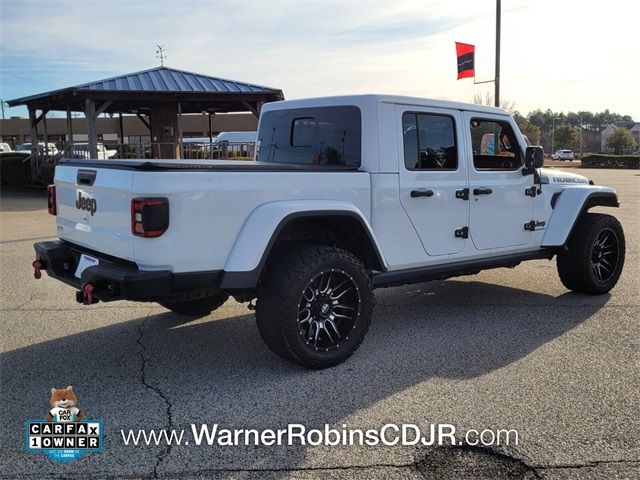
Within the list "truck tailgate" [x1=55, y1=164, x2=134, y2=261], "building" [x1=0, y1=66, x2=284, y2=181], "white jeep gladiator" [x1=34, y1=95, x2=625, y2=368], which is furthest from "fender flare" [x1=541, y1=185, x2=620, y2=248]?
"building" [x1=0, y1=66, x2=284, y2=181]

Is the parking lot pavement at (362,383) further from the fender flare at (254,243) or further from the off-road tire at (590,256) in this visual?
the fender flare at (254,243)

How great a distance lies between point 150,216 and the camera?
3.61 m

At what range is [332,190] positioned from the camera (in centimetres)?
438

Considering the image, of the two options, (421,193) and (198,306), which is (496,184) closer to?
(421,193)

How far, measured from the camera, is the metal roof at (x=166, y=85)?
18.6m

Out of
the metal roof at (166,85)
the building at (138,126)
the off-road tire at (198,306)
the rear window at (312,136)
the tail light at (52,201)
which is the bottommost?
the off-road tire at (198,306)

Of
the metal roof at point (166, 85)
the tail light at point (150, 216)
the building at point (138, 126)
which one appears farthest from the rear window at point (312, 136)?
the building at point (138, 126)

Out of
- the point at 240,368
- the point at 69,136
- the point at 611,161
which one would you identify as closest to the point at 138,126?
the point at 69,136

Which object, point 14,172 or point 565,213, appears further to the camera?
point 14,172

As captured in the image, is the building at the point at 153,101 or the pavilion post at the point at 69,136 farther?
the pavilion post at the point at 69,136

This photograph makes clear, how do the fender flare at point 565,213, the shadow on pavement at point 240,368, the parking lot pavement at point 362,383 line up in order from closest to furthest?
the parking lot pavement at point 362,383, the shadow on pavement at point 240,368, the fender flare at point 565,213

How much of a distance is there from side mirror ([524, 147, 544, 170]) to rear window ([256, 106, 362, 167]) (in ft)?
6.23

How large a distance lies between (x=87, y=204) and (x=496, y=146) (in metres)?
3.73

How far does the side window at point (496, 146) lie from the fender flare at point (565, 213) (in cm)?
68
